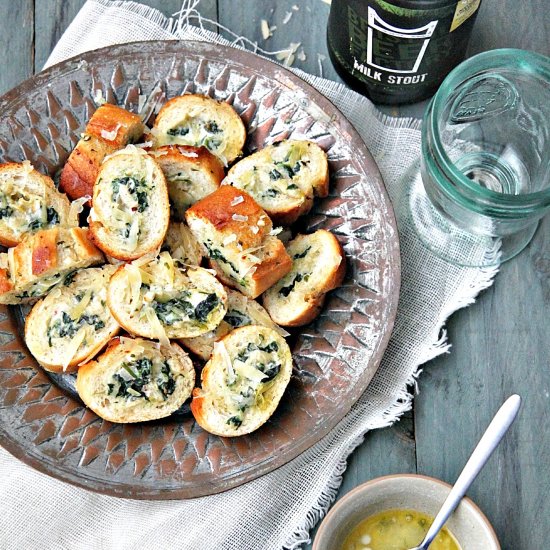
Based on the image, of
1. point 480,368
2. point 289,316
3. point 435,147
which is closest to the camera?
point 435,147

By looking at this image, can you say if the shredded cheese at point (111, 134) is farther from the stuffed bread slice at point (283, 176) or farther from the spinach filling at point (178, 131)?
the stuffed bread slice at point (283, 176)

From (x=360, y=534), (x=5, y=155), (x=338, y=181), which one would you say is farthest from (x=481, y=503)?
(x=5, y=155)

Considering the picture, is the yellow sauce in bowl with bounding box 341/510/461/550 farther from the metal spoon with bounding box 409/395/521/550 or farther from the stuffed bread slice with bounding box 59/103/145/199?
the stuffed bread slice with bounding box 59/103/145/199

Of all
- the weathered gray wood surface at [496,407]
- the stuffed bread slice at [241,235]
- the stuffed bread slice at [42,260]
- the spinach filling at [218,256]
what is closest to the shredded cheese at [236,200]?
the stuffed bread slice at [241,235]

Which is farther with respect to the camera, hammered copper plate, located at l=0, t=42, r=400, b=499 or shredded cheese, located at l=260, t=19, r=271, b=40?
shredded cheese, located at l=260, t=19, r=271, b=40

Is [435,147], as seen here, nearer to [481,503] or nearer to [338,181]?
[338,181]

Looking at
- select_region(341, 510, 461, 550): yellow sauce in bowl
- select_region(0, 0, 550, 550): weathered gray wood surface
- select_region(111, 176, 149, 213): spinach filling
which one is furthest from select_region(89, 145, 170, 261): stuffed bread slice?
select_region(341, 510, 461, 550): yellow sauce in bowl
